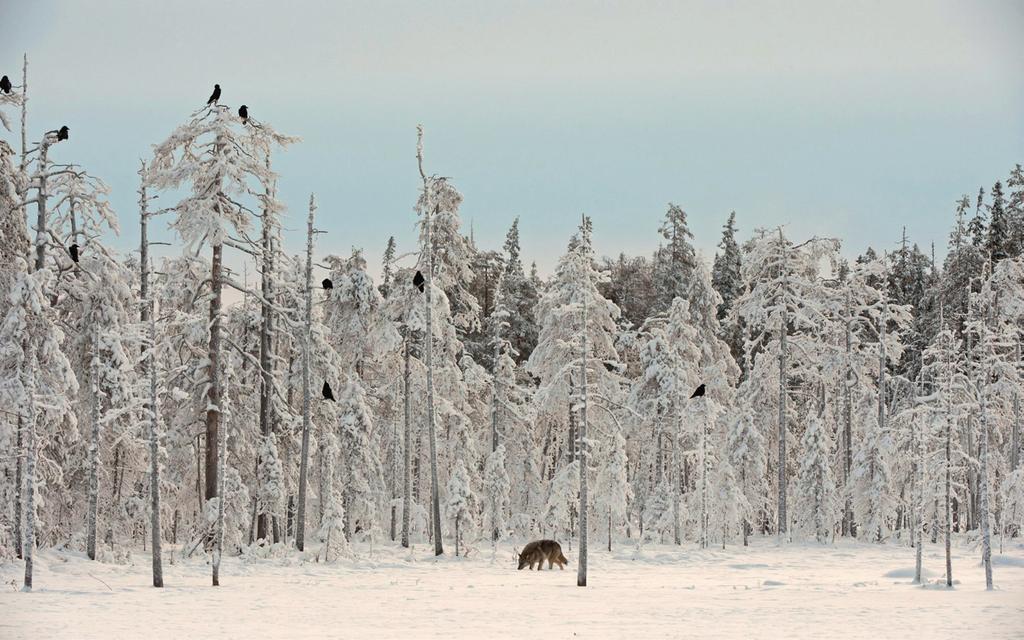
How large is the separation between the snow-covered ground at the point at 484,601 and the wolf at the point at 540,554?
25.1 inches

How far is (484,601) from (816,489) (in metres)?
23.3

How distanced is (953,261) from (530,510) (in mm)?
30207

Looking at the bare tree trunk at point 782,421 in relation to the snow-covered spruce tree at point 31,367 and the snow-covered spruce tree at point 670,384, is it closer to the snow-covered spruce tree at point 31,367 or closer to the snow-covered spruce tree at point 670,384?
the snow-covered spruce tree at point 670,384

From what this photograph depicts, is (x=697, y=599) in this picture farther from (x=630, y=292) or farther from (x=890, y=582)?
(x=630, y=292)

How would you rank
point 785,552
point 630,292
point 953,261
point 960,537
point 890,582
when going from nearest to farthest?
point 890,582, point 785,552, point 960,537, point 953,261, point 630,292

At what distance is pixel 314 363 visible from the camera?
3584 centimetres

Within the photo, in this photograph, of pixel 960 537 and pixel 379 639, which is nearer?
pixel 379 639

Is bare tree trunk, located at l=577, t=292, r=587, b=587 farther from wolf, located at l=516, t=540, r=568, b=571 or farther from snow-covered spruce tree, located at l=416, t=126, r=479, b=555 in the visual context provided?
snow-covered spruce tree, located at l=416, t=126, r=479, b=555

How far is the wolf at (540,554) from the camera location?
1221 inches

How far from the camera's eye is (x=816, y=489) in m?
41.4

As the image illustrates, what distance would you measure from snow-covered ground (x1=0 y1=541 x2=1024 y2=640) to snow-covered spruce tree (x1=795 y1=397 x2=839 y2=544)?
7.55 meters

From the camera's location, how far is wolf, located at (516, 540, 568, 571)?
31.0m

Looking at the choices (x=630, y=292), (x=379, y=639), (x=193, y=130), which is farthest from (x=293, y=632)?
(x=630, y=292)

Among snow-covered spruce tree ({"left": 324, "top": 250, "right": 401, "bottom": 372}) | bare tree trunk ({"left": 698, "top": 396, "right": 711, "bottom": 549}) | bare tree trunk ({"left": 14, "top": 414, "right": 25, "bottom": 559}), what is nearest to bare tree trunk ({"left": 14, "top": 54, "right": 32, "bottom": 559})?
bare tree trunk ({"left": 14, "top": 414, "right": 25, "bottom": 559})
